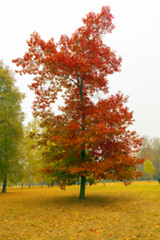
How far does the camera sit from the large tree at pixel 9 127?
2497 centimetres

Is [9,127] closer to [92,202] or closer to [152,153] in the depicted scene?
[92,202]

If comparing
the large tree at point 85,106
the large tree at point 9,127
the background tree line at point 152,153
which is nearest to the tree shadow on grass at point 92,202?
the large tree at point 85,106

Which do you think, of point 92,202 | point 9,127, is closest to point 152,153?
point 9,127

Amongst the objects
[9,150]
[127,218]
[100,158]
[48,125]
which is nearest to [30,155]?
[9,150]

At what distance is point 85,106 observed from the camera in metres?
15.0

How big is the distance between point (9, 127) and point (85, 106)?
1452 centimetres

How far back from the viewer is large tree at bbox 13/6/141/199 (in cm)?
1237

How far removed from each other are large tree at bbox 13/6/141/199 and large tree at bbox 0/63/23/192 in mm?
11859

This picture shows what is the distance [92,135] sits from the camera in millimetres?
11828

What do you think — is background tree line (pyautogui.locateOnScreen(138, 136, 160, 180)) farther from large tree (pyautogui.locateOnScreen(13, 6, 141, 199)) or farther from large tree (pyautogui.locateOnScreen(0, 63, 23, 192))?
large tree (pyautogui.locateOnScreen(13, 6, 141, 199))

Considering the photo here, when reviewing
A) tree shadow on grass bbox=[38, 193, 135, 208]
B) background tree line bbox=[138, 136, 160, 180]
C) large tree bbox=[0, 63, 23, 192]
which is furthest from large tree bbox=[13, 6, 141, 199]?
background tree line bbox=[138, 136, 160, 180]

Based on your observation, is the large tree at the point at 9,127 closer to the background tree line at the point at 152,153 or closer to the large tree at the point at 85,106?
the large tree at the point at 85,106

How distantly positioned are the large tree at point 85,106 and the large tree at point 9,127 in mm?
11859

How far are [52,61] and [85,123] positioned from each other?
4945 mm
